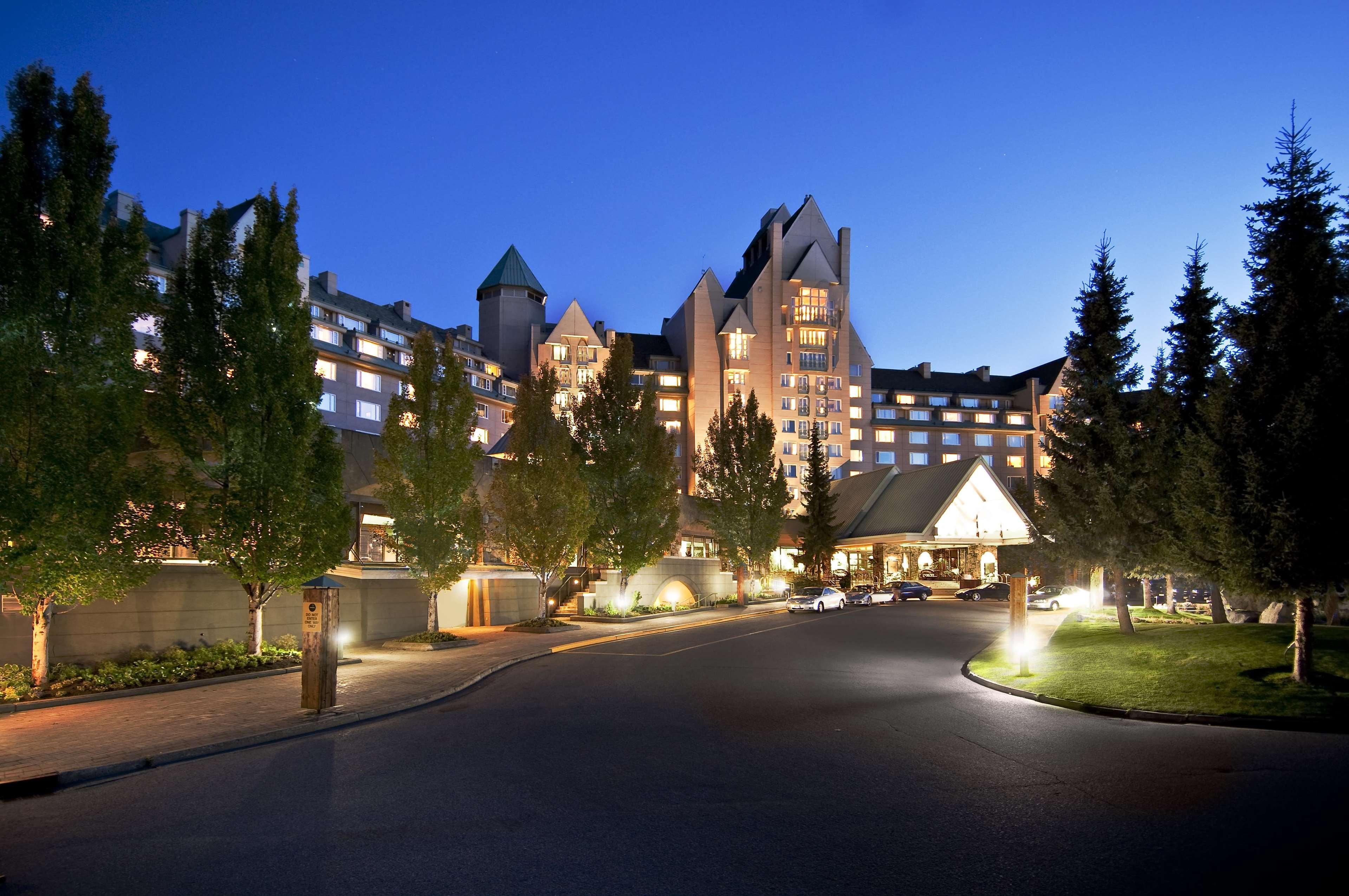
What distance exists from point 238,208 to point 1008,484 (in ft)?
314

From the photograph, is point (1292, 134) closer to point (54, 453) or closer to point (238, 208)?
point (54, 453)

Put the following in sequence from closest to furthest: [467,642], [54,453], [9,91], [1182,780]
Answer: [1182,780]
[54,453]
[9,91]
[467,642]

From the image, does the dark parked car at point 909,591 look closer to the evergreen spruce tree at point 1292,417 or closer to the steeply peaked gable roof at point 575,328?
the evergreen spruce tree at point 1292,417

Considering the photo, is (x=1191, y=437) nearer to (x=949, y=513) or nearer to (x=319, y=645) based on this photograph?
(x=319, y=645)

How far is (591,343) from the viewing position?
96.2 meters

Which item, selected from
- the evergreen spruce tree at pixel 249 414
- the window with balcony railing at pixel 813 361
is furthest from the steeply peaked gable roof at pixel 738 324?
the evergreen spruce tree at pixel 249 414

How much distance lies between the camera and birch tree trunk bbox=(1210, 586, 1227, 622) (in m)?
27.4

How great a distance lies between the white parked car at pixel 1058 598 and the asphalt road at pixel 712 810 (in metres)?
36.8

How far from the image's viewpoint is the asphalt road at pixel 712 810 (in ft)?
21.5

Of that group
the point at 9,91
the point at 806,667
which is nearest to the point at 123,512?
the point at 9,91

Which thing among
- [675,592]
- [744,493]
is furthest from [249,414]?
[744,493]

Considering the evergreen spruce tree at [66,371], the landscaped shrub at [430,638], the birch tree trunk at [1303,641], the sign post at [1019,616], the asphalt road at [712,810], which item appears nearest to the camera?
the asphalt road at [712,810]

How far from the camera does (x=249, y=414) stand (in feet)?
61.7

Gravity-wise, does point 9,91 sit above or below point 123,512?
above
